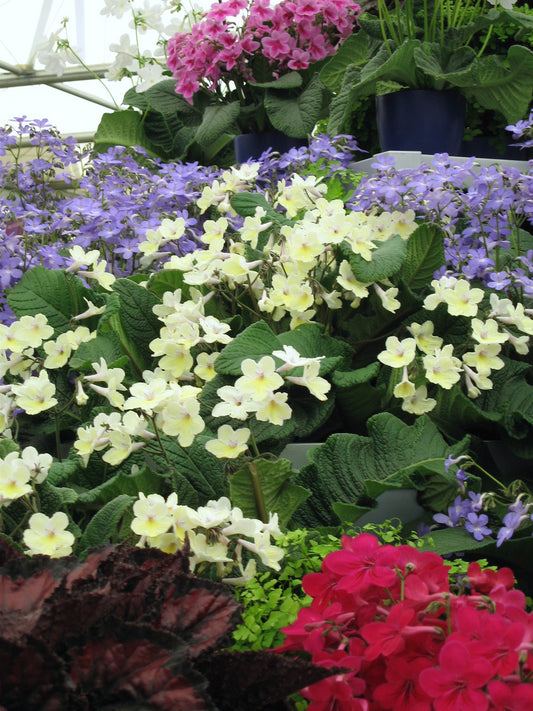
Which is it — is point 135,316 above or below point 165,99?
below

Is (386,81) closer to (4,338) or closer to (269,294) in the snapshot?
(269,294)

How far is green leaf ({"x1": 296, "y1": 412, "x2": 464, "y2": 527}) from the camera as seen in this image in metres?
1.42

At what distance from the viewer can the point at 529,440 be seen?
1.55 metres

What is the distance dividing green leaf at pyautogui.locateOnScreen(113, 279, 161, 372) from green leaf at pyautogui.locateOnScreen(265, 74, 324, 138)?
4.03 feet

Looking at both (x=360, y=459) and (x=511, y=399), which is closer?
(x=360, y=459)

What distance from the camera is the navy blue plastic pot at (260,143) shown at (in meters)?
2.93

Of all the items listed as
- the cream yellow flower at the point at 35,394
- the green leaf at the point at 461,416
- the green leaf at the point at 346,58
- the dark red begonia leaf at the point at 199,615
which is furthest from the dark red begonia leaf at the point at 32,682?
the green leaf at the point at 346,58

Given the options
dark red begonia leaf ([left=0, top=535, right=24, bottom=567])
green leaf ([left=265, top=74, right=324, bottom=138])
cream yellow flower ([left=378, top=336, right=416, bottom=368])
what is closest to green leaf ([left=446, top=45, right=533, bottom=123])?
green leaf ([left=265, top=74, right=324, bottom=138])

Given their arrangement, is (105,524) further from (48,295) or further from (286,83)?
(286,83)

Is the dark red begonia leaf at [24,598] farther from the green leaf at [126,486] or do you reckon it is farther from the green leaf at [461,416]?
the green leaf at [461,416]

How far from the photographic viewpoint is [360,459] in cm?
144

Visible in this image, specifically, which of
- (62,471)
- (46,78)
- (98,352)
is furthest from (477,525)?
(46,78)

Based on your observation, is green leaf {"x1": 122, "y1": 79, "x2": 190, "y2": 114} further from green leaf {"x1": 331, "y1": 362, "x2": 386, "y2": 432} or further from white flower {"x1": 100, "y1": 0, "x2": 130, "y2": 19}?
green leaf {"x1": 331, "y1": 362, "x2": 386, "y2": 432}

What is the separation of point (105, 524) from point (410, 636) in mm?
544
